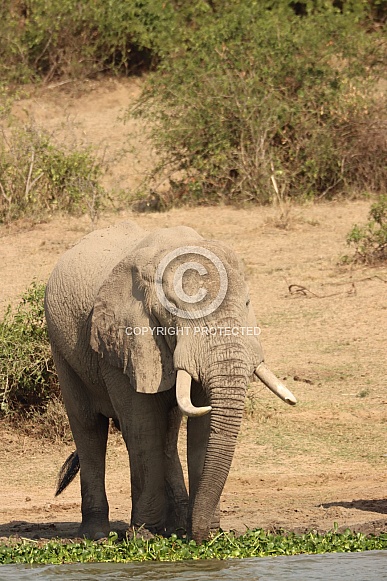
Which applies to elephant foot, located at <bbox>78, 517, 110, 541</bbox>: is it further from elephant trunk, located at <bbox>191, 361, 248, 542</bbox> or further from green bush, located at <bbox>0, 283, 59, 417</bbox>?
green bush, located at <bbox>0, 283, 59, 417</bbox>

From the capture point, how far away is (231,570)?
20.5 feet

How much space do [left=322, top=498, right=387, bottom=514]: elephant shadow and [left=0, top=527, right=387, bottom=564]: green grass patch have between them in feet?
2.17

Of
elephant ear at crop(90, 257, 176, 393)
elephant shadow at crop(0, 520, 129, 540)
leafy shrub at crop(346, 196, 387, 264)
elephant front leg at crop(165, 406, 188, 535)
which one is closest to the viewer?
elephant ear at crop(90, 257, 176, 393)

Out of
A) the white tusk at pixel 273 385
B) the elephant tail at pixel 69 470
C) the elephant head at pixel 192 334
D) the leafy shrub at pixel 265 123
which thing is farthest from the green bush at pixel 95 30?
the white tusk at pixel 273 385

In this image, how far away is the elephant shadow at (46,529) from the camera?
705 cm

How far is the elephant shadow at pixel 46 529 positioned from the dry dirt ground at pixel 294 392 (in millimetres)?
13

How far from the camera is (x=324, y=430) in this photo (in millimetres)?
9133

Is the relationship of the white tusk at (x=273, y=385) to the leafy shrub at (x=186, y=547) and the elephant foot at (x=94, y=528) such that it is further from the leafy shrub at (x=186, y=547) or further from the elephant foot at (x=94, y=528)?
the elephant foot at (x=94, y=528)

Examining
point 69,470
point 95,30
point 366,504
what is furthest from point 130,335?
point 95,30

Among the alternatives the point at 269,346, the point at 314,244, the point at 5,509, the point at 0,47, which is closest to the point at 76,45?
the point at 0,47

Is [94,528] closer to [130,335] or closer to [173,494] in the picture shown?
[173,494]

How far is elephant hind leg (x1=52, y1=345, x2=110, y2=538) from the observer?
7055mm

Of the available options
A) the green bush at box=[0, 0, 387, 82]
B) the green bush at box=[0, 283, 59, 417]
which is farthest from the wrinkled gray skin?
the green bush at box=[0, 0, 387, 82]
